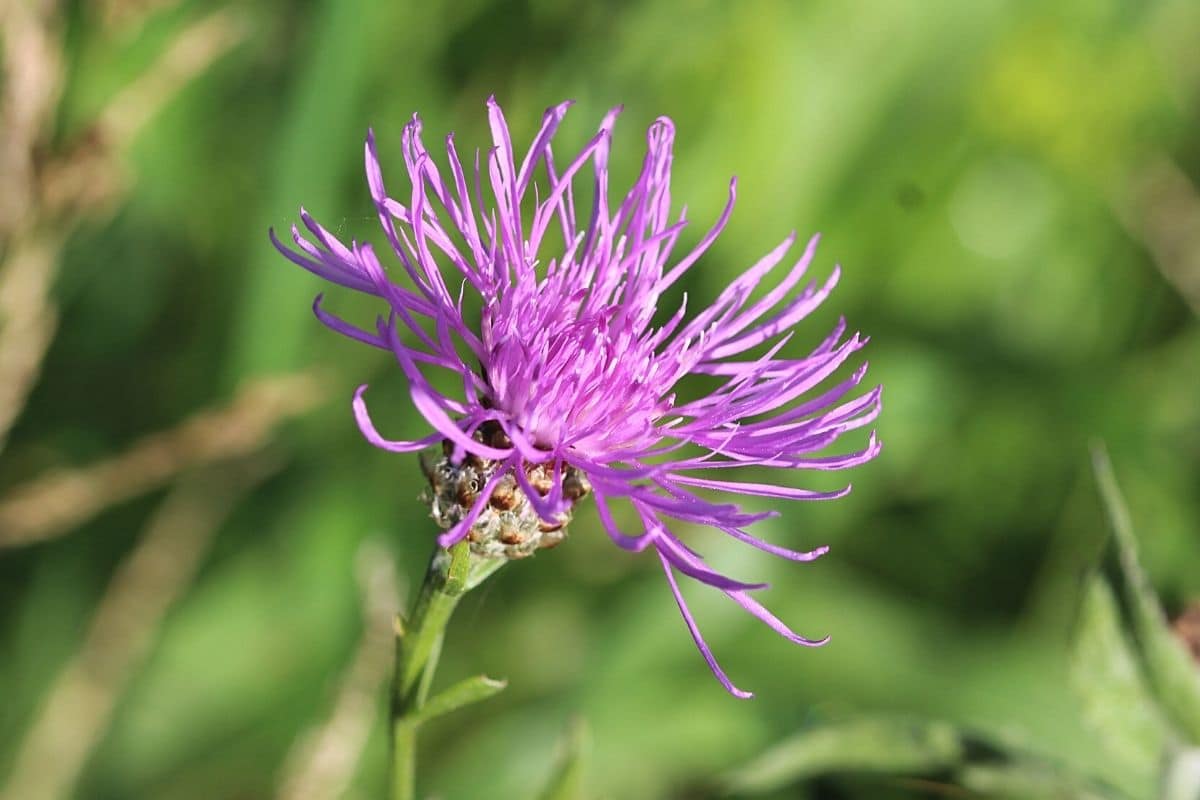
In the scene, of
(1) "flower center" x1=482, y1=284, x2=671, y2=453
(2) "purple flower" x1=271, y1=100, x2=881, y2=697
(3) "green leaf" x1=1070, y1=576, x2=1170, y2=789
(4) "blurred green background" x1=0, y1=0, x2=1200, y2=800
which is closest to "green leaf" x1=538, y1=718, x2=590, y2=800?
(2) "purple flower" x1=271, y1=100, x2=881, y2=697

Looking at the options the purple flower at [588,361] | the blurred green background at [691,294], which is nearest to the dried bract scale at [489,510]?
the purple flower at [588,361]

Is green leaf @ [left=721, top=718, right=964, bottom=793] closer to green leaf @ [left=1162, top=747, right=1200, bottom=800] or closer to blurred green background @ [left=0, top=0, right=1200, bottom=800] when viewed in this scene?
blurred green background @ [left=0, top=0, right=1200, bottom=800]

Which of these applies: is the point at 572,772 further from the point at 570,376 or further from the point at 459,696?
the point at 570,376

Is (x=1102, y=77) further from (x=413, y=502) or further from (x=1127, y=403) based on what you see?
(x=413, y=502)

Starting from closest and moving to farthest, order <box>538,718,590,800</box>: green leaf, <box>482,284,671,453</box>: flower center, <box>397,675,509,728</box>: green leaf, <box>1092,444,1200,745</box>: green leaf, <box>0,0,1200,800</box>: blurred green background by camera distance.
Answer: <box>397,675,509,728</box>: green leaf < <box>482,284,671,453</box>: flower center < <box>538,718,590,800</box>: green leaf < <box>1092,444,1200,745</box>: green leaf < <box>0,0,1200,800</box>: blurred green background

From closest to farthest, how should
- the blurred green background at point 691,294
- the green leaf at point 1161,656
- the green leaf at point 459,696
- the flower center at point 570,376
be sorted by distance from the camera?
the green leaf at point 459,696, the flower center at point 570,376, the green leaf at point 1161,656, the blurred green background at point 691,294

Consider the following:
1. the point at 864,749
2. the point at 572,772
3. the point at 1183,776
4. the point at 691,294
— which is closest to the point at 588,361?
the point at 572,772

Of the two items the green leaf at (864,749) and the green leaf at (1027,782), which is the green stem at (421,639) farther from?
the green leaf at (1027,782)
